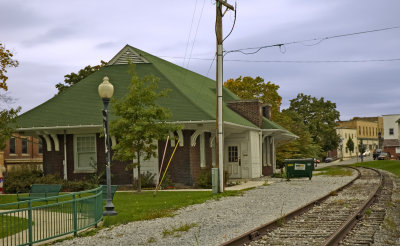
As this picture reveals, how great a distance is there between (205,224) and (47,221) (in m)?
3.66

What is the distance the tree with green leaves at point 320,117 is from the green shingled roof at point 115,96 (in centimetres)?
5592

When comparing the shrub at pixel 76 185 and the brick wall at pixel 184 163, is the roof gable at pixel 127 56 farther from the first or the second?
the shrub at pixel 76 185

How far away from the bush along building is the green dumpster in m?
2.70

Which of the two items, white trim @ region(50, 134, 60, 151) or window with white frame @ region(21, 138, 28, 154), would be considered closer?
white trim @ region(50, 134, 60, 151)

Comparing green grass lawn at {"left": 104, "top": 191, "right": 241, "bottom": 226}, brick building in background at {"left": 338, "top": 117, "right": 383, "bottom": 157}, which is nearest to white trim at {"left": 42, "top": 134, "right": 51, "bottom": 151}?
green grass lawn at {"left": 104, "top": 191, "right": 241, "bottom": 226}

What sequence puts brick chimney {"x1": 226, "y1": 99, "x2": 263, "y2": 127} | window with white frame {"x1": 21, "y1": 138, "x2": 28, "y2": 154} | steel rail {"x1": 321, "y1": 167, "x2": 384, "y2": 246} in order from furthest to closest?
window with white frame {"x1": 21, "y1": 138, "x2": 28, "y2": 154}, brick chimney {"x1": 226, "y1": 99, "x2": 263, "y2": 127}, steel rail {"x1": 321, "y1": 167, "x2": 384, "y2": 246}

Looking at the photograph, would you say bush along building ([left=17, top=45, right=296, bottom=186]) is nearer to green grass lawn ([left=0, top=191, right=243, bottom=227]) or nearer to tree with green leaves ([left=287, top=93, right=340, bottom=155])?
green grass lawn ([left=0, top=191, right=243, bottom=227])

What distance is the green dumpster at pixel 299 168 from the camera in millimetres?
27264

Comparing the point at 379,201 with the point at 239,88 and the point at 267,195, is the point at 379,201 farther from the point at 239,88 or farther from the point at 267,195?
the point at 239,88

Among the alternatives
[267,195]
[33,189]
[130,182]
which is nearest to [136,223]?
[33,189]

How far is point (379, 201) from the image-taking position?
15406 mm

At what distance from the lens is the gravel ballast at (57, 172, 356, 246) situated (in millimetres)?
9651

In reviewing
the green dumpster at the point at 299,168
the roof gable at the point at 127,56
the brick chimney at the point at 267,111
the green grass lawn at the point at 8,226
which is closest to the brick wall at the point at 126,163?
the green dumpster at the point at 299,168

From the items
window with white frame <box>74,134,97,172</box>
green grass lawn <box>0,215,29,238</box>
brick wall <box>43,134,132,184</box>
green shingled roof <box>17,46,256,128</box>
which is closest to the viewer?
green grass lawn <box>0,215,29,238</box>
